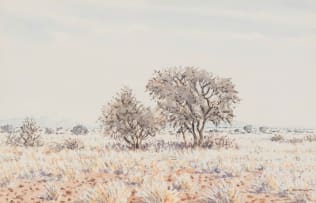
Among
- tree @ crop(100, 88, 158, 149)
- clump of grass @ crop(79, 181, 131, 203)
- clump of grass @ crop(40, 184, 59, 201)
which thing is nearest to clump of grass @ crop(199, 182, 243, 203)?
clump of grass @ crop(79, 181, 131, 203)

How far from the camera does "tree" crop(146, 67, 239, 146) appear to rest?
3919cm

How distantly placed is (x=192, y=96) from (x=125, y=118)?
Result: 5429mm

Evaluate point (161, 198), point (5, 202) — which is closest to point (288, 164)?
point (161, 198)

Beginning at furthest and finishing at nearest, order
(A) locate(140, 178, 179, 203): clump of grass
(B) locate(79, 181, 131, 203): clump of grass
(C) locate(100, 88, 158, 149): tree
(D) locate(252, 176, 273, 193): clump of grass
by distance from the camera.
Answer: (C) locate(100, 88, 158, 149): tree
(D) locate(252, 176, 273, 193): clump of grass
(B) locate(79, 181, 131, 203): clump of grass
(A) locate(140, 178, 179, 203): clump of grass

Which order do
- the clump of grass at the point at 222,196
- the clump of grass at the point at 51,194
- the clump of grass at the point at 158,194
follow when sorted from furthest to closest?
the clump of grass at the point at 51,194, the clump of grass at the point at 158,194, the clump of grass at the point at 222,196

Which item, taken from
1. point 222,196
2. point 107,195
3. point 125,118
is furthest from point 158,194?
point 125,118

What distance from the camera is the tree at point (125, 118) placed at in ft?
121

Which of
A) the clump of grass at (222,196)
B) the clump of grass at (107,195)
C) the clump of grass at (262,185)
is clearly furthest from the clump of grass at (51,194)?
the clump of grass at (262,185)

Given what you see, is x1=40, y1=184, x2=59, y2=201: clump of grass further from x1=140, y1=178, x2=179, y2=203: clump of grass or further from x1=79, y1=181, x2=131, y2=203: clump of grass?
x1=140, y1=178, x2=179, y2=203: clump of grass

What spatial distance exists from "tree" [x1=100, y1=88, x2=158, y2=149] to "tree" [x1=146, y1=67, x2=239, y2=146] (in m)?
2.39

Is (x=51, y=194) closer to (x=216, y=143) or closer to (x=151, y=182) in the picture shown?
(x=151, y=182)

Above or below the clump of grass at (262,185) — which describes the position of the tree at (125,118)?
above

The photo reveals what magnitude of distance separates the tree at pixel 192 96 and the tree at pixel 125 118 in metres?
2.39

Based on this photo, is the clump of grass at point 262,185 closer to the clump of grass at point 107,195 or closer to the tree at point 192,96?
the clump of grass at point 107,195
